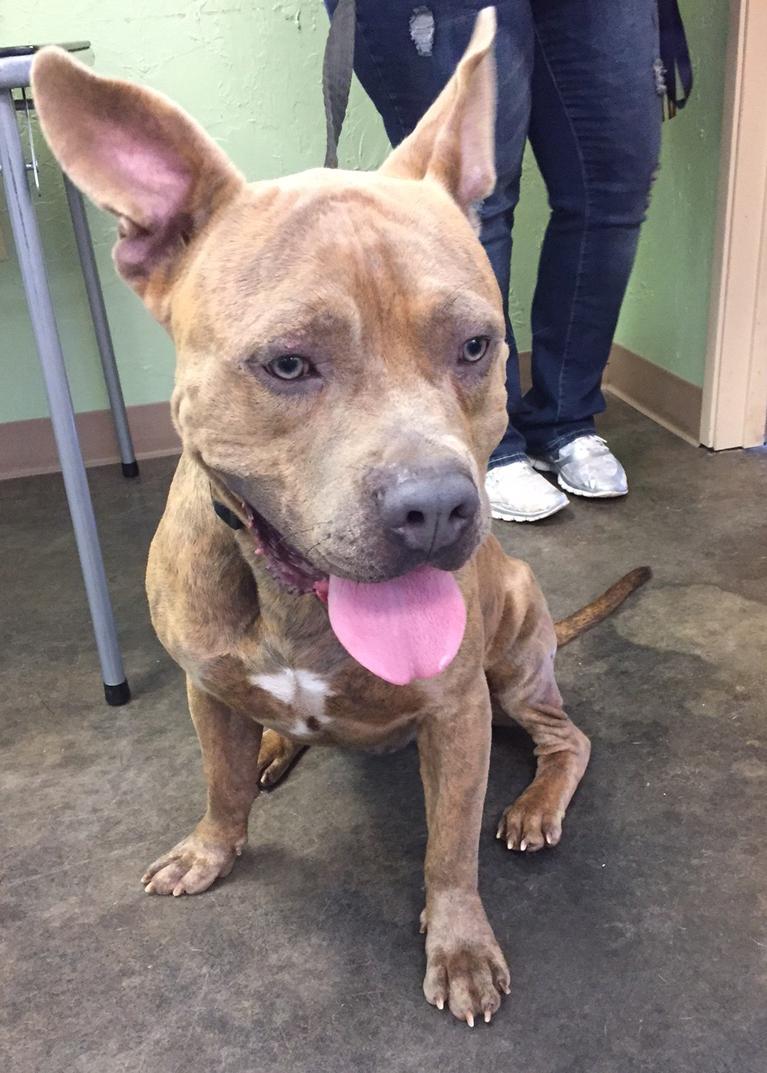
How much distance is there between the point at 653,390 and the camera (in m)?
3.46

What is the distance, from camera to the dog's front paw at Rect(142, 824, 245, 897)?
1.50m

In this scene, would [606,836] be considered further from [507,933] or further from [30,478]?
[30,478]

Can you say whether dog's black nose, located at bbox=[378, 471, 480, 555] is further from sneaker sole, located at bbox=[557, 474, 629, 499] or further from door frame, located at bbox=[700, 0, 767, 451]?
door frame, located at bbox=[700, 0, 767, 451]

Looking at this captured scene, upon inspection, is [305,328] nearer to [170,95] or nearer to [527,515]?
[527,515]

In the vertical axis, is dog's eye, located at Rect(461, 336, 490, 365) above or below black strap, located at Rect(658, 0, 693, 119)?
below

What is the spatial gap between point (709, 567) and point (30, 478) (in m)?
2.35

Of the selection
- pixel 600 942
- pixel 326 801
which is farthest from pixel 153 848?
pixel 600 942

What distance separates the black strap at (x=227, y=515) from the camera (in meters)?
1.22

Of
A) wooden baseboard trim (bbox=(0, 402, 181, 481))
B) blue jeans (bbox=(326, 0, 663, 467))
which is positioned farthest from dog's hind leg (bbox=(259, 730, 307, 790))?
wooden baseboard trim (bbox=(0, 402, 181, 481))

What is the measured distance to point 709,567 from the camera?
2.39 meters

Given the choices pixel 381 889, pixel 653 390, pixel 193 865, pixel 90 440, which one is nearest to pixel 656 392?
pixel 653 390

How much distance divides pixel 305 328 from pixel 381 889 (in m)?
0.92

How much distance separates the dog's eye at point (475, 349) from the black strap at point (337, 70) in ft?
2.00

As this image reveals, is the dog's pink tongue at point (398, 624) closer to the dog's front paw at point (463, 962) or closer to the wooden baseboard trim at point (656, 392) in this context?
the dog's front paw at point (463, 962)
